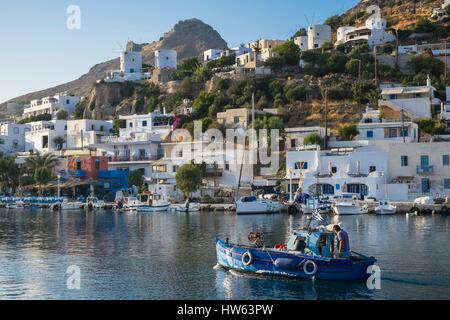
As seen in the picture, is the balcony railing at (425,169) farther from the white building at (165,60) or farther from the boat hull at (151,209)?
the white building at (165,60)

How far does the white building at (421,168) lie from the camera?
60094 mm

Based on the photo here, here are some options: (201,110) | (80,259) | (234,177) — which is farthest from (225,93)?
(80,259)

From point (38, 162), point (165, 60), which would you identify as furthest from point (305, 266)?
point (165, 60)

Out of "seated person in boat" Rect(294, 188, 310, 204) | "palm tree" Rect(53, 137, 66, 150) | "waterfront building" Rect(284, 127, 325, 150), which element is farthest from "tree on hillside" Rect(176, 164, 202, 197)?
"palm tree" Rect(53, 137, 66, 150)

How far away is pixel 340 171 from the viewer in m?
61.8

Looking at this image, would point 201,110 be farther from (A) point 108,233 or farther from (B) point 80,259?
(B) point 80,259

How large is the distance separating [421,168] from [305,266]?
39.2 m

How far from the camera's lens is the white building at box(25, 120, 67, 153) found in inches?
3813

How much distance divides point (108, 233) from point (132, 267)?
15.5 metres

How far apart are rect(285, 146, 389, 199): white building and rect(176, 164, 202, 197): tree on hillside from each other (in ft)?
32.0

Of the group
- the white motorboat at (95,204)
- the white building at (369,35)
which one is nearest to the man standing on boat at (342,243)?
the white motorboat at (95,204)

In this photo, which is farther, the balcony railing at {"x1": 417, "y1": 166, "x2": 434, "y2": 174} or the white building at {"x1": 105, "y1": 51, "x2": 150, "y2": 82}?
the white building at {"x1": 105, "y1": 51, "x2": 150, "y2": 82}

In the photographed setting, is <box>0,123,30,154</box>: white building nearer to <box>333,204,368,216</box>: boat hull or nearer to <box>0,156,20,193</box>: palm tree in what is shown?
<box>0,156,20,193</box>: palm tree

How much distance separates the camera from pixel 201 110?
95000 millimetres
